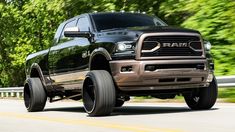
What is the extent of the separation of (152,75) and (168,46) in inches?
22.3

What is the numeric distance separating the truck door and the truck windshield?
283 millimetres

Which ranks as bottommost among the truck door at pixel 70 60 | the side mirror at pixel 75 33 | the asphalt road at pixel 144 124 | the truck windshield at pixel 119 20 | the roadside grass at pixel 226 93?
the roadside grass at pixel 226 93

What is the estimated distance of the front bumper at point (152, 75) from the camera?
911cm

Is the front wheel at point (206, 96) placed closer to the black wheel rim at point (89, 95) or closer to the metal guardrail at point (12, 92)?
the black wheel rim at point (89, 95)

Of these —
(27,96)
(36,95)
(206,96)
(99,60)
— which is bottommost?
(27,96)

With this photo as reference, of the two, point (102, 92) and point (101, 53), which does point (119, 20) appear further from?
point (102, 92)

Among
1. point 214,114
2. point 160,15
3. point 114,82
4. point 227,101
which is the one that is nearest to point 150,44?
point 114,82

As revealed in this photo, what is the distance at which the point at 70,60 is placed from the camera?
11078mm

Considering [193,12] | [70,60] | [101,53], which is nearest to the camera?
[101,53]

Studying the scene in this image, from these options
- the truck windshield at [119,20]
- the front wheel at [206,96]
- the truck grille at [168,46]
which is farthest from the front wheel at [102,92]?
the front wheel at [206,96]

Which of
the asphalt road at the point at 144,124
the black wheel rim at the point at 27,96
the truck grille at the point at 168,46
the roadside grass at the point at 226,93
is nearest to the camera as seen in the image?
the asphalt road at the point at 144,124

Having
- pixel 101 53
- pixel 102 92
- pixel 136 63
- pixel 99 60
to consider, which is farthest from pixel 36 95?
pixel 136 63

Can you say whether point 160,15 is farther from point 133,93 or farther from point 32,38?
point 32,38

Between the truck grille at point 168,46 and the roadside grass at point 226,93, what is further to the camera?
the roadside grass at point 226,93
